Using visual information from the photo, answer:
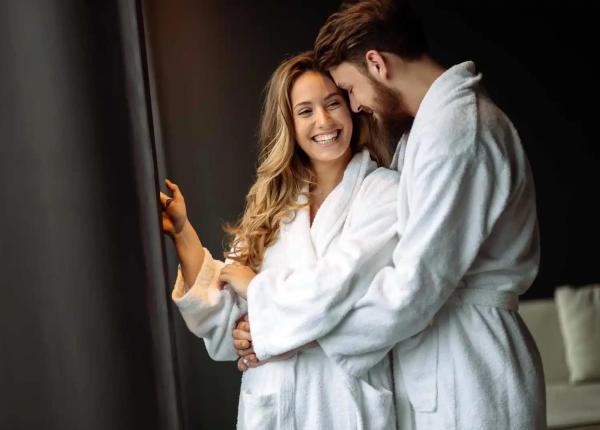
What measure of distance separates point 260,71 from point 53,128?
1.90 m

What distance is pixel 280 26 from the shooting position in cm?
258

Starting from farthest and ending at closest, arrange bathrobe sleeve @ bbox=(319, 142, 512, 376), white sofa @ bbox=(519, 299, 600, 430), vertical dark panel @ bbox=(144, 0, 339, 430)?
white sofa @ bbox=(519, 299, 600, 430), vertical dark panel @ bbox=(144, 0, 339, 430), bathrobe sleeve @ bbox=(319, 142, 512, 376)

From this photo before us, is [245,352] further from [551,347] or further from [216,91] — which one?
[551,347]

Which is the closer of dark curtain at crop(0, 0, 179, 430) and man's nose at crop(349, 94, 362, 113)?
dark curtain at crop(0, 0, 179, 430)

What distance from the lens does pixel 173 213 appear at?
185 centimetres

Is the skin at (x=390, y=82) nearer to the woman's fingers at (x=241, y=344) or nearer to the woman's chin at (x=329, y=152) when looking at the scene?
the woman's chin at (x=329, y=152)

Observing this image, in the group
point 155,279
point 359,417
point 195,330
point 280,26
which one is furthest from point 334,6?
point 155,279

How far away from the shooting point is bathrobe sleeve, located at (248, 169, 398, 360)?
1.64 metres

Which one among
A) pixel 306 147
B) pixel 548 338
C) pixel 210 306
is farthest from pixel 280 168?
pixel 548 338

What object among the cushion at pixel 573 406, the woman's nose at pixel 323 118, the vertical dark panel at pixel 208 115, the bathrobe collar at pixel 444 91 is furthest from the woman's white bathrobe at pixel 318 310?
the cushion at pixel 573 406

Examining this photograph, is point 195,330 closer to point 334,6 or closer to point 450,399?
point 450,399

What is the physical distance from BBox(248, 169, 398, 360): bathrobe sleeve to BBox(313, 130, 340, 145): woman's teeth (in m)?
0.14

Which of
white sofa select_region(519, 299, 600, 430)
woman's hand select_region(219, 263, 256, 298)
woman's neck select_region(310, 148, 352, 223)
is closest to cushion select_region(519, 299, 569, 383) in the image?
white sofa select_region(519, 299, 600, 430)

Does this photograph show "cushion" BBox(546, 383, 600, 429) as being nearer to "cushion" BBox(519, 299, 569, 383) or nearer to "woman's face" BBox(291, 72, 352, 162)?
"cushion" BBox(519, 299, 569, 383)
